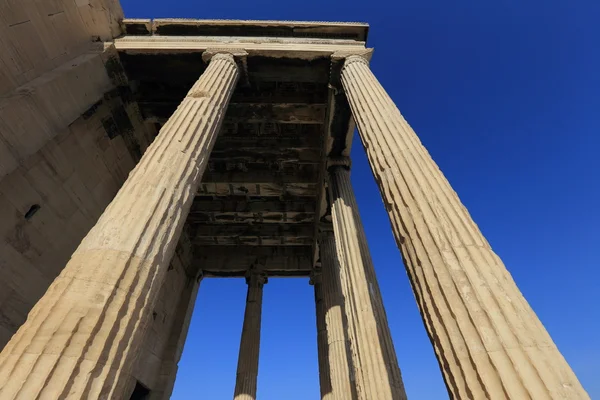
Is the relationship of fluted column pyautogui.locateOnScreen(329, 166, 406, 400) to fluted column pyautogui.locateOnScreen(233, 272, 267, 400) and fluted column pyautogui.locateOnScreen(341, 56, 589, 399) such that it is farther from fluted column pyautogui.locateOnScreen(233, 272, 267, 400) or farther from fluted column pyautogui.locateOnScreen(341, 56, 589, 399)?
fluted column pyautogui.locateOnScreen(233, 272, 267, 400)

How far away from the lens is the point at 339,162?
14.6m

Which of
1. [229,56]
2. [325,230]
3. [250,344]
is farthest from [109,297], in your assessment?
[250,344]

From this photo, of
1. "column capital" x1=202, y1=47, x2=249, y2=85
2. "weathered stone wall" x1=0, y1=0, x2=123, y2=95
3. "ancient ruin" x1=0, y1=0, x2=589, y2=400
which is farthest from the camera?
"column capital" x1=202, y1=47, x2=249, y2=85

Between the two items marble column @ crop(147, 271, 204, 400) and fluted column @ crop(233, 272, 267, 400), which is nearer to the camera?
marble column @ crop(147, 271, 204, 400)

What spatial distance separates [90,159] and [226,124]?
6.39m

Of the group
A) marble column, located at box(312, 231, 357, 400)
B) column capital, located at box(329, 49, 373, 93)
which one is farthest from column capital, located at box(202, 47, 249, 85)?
marble column, located at box(312, 231, 357, 400)

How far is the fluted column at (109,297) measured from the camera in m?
3.75

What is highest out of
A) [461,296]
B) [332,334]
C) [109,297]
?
[332,334]

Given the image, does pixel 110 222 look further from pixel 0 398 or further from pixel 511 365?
pixel 511 365

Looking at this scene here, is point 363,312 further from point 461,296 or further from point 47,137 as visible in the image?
point 47,137

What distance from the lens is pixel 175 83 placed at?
13344 mm

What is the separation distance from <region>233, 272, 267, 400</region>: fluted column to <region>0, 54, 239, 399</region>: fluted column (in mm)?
12080

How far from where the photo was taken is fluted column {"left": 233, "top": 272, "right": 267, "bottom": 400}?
1536 centimetres

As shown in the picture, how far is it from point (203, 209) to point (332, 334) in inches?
415
